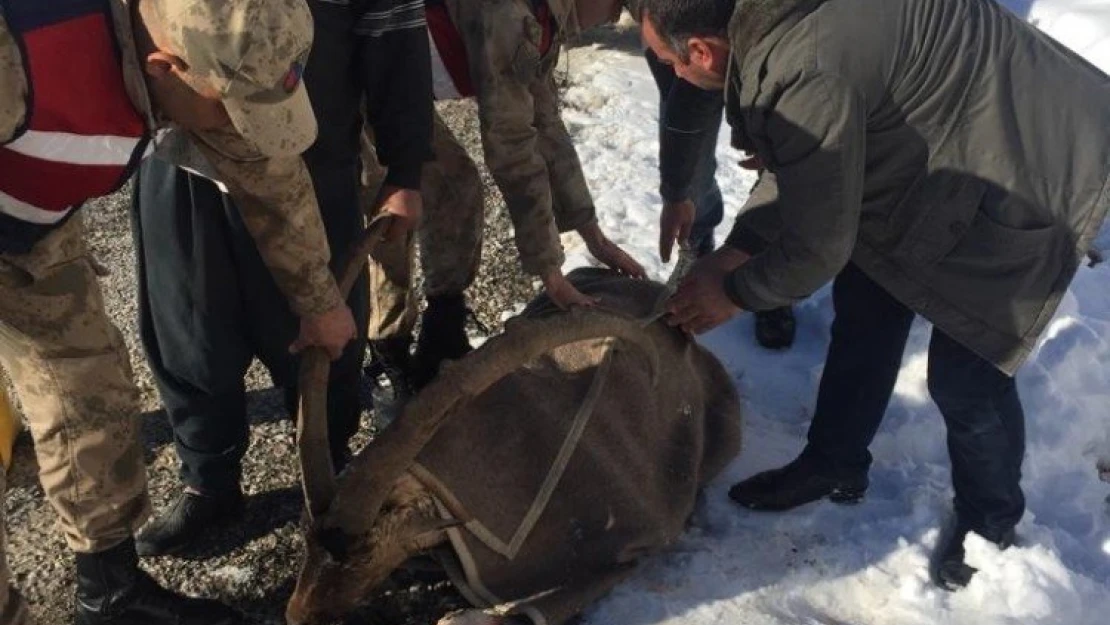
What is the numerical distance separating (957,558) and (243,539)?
6.87 feet

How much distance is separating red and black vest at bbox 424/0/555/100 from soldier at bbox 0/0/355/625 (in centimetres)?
69

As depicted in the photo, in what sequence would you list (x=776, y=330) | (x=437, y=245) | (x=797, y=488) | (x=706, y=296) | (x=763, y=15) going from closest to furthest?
1. (x=763, y=15)
2. (x=706, y=296)
3. (x=797, y=488)
4. (x=437, y=245)
5. (x=776, y=330)

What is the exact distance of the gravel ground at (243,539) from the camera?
9.93ft

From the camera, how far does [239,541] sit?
10.7 feet

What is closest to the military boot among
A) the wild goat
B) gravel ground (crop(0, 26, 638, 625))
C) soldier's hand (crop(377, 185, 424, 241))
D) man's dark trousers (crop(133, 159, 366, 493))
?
gravel ground (crop(0, 26, 638, 625))

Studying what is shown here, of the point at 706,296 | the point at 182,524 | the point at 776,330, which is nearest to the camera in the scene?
the point at 706,296

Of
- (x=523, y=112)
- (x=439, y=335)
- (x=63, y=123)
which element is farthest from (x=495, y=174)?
(x=63, y=123)

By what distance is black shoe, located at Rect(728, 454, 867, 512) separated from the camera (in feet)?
10.8

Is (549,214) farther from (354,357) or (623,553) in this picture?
(623,553)

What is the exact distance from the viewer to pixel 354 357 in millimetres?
3090

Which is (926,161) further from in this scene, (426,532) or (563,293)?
(426,532)

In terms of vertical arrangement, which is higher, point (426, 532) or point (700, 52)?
point (700, 52)

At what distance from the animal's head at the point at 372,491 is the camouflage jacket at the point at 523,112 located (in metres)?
0.46

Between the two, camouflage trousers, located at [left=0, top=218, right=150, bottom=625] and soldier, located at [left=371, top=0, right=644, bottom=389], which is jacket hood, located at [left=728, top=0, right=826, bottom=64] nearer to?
soldier, located at [left=371, top=0, right=644, bottom=389]
